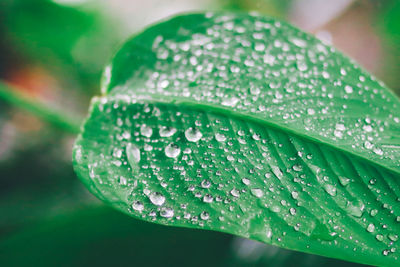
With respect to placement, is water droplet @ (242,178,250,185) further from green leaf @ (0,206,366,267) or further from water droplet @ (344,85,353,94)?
green leaf @ (0,206,366,267)

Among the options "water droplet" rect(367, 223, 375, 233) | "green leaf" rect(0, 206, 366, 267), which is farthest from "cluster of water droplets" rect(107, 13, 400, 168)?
"green leaf" rect(0, 206, 366, 267)

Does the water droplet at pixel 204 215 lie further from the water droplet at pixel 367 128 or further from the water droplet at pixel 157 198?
the water droplet at pixel 367 128

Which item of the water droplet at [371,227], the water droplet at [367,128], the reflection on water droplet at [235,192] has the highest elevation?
the water droplet at [367,128]

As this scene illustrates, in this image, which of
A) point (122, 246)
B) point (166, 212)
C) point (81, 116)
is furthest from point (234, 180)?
point (81, 116)

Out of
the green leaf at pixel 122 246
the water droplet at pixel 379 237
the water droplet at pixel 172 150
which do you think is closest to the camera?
the water droplet at pixel 379 237

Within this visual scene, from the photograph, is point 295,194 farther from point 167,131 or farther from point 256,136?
point 167,131

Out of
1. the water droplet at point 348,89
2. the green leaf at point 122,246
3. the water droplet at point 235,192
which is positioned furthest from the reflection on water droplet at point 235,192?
the green leaf at point 122,246

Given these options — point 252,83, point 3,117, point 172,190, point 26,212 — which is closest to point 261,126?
point 252,83

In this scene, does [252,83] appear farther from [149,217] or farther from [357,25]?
[357,25]
